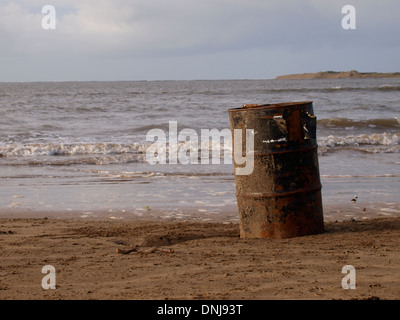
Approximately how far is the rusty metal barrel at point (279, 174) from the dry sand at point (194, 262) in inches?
6.6

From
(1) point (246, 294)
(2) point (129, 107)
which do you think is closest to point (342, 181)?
(1) point (246, 294)

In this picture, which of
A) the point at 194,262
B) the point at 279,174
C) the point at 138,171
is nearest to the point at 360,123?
the point at 138,171

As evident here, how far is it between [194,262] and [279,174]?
3.66 feet

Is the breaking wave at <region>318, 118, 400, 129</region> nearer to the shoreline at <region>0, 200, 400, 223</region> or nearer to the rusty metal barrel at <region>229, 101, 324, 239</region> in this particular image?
the shoreline at <region>0, 200, 400, 223</region>

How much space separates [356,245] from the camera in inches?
161

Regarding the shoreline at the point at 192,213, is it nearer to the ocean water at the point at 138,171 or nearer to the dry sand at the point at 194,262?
the ocean water at the point at 138,171

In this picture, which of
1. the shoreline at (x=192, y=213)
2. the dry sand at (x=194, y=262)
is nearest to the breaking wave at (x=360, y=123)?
the shoreline at (x=192, y=213)

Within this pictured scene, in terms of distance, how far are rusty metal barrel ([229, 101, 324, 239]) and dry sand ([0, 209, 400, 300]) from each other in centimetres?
17

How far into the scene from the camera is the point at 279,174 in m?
4.16

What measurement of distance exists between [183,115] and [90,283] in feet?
63.8

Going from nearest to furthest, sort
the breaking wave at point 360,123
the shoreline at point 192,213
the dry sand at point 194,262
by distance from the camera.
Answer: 1. the dry sand at point 194,262
2. the shoreline at point 192,213
3. the breaking wave at point 360,123

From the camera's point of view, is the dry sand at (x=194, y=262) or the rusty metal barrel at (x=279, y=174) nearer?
the dry sand at (x=194, y=262)

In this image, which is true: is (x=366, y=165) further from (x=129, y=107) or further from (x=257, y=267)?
(x=129, y=107)

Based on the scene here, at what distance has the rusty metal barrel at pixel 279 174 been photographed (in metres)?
4.07
